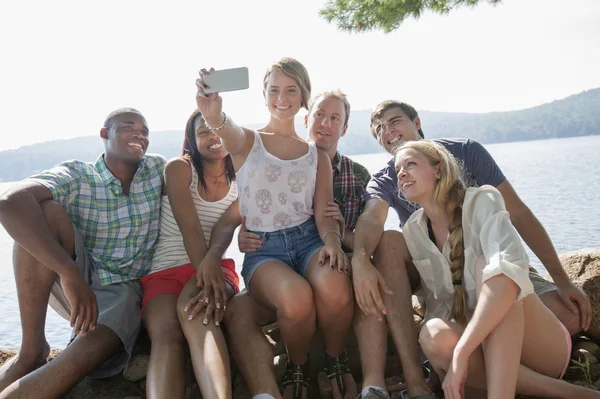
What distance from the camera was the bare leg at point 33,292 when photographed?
251 centimetres

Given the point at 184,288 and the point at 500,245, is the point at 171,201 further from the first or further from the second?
the point at 500,245

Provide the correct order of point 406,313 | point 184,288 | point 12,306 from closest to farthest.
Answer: point 406,313 < point 184,288 < point 12,306

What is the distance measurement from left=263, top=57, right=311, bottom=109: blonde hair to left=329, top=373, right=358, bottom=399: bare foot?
1.37 metres

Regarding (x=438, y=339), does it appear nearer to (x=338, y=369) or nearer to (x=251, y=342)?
(x=338, y=369)

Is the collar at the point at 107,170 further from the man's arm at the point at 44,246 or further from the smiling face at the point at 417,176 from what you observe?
the smiling face at the point at 417,176

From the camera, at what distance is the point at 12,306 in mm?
6727

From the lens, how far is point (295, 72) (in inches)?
101

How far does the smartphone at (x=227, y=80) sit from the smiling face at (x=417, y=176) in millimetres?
798

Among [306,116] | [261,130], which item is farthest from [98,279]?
[306,116]

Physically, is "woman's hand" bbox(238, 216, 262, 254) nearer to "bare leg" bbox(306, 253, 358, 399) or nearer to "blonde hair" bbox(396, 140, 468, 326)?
"bare leg" bbox(306, 253, 358, 399)

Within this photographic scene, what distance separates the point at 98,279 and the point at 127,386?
57cm

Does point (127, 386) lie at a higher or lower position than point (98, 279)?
lower

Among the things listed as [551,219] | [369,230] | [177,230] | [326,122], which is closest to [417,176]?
[369,230]

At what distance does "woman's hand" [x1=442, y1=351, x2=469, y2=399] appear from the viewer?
6.31 ft
